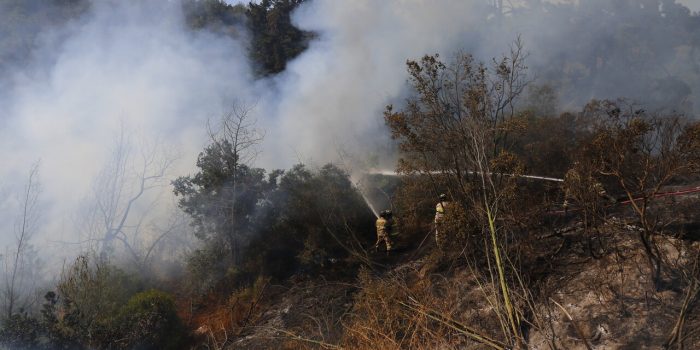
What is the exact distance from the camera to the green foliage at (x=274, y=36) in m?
20.2

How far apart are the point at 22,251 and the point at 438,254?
12.9 metres

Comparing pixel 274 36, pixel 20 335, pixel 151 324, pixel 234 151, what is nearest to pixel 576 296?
pixel 151 324

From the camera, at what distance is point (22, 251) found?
14.2 meters

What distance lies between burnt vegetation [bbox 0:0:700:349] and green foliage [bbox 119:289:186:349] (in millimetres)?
30

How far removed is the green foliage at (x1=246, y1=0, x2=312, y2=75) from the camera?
20.2 m

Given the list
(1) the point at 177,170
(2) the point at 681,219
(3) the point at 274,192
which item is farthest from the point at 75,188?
(2) the point at 681,219

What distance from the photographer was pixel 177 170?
56.6ft

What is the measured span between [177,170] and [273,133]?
3.85 m

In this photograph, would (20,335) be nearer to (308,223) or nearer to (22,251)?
(308,223)

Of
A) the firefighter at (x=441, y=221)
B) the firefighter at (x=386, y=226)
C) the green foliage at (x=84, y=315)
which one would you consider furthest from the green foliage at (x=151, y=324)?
the firefighter at (x=441, y=221)

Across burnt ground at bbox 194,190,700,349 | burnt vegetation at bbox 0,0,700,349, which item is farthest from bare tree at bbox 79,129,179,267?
burnt ground at bbox 194,190,700,349

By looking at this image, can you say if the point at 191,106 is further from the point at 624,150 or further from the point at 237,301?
the point at 624,150

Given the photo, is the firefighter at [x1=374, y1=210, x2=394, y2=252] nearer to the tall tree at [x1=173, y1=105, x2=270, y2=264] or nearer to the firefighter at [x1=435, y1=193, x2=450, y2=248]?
the firefighter at [x1=435, y1=193, x2=450, y2=248]

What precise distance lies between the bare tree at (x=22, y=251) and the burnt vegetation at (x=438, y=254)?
0.09m
